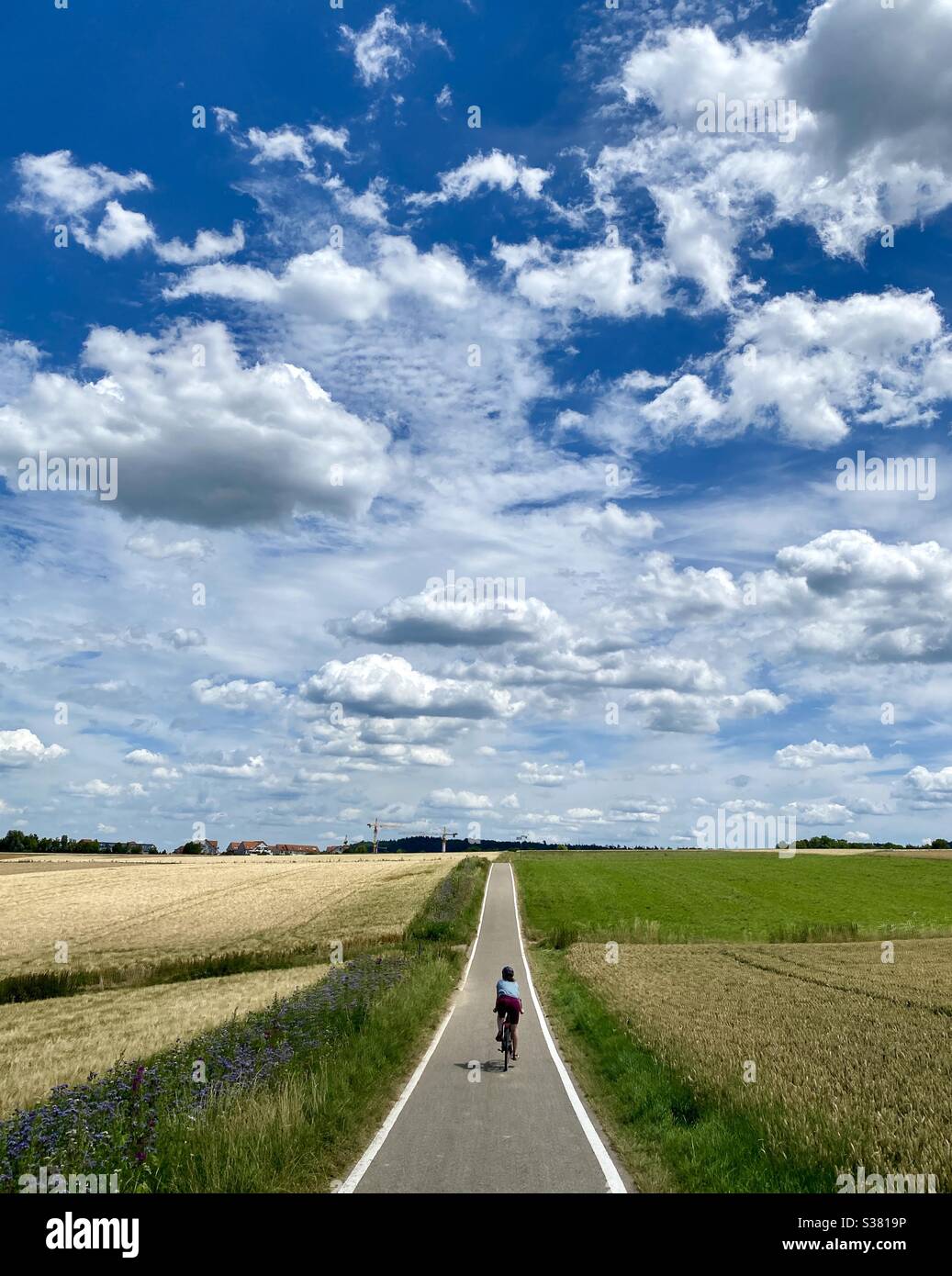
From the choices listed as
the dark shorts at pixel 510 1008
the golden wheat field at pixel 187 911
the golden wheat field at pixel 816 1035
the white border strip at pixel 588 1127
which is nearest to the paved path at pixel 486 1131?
the white border strip at pixel 588 1127

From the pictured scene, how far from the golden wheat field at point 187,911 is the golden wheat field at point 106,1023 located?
9279 millimetres

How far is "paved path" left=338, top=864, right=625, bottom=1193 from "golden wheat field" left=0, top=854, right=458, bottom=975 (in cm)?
2798

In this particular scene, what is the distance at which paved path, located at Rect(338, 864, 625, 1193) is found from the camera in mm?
9617

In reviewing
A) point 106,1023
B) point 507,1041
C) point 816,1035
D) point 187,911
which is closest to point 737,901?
point 187,911

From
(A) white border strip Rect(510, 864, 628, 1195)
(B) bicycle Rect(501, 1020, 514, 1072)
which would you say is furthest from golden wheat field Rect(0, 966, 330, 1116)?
(A) white border strip Rect(510, 864, 628, 1195)

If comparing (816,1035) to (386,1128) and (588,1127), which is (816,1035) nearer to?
(588,1127)

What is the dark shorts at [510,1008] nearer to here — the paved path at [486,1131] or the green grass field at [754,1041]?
the paved path at [486,1131]

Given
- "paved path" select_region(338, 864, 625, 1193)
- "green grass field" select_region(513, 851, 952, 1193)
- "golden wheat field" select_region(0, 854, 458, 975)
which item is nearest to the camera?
"paved path" select_region(338, 864, 625, 1193)

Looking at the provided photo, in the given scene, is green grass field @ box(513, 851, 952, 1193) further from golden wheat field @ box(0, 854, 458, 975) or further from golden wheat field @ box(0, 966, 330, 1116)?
golden wheat field @ box(0, 854, 458, 975)

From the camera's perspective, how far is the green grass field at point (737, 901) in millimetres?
51938

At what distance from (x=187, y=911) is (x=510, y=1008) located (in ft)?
171

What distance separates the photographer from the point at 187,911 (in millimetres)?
62938
